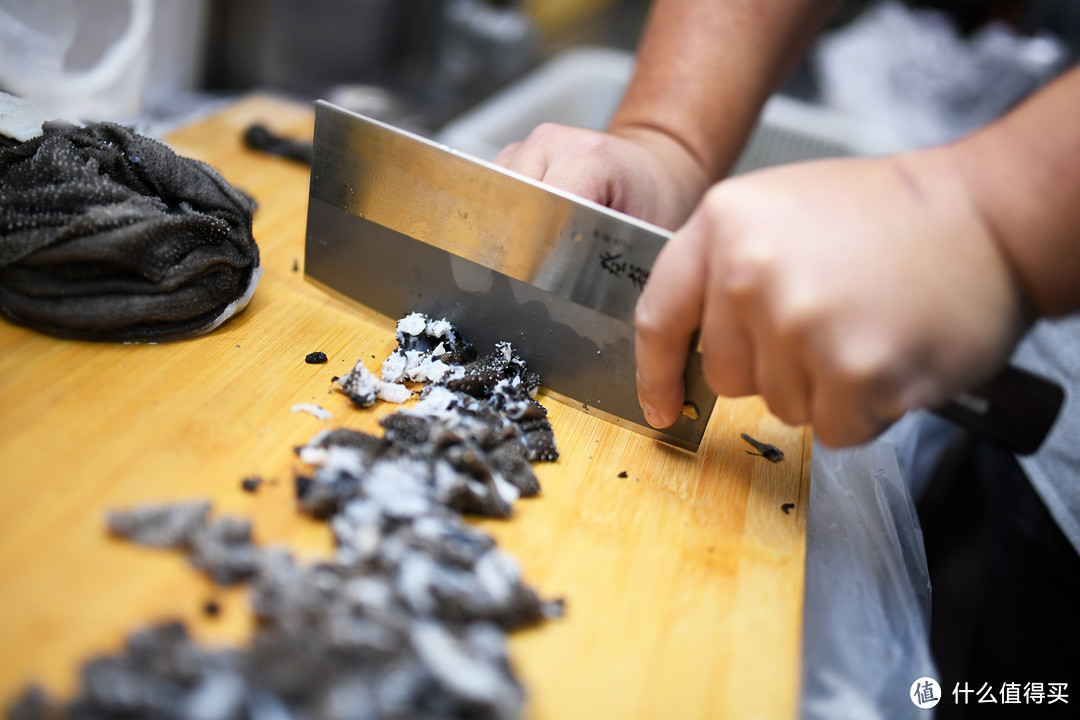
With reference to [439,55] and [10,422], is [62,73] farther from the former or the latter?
[439,55]

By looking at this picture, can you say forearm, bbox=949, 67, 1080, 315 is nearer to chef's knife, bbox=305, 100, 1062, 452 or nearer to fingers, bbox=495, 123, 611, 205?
chef's knife, bbox=305, 100, 1062, 452

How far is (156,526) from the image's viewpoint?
725 mm

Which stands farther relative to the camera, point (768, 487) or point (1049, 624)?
point (1049, 624)

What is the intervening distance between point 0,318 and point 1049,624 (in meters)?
1.70

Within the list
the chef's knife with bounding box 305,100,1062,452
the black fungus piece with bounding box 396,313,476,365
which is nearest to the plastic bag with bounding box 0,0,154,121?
the chef's knife with bounding box 305,100,1062,452

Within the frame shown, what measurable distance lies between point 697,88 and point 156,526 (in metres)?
1.09

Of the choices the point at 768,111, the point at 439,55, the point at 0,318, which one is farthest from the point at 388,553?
the point at 439,55

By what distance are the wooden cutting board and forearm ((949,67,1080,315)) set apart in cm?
42

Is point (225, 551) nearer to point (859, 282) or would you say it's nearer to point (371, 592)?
point (371, 592)

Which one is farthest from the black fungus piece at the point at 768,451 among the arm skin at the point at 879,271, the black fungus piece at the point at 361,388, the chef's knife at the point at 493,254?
the black fungus piece at the point at 361,388

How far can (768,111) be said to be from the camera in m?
2.10

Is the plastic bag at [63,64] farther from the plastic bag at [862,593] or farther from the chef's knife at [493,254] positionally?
the plastic bag at [862,593]

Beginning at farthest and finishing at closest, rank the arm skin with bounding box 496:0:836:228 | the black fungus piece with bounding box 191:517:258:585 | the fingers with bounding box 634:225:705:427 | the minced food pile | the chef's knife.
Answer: the arm skin with bounding box 496:0:836:228 → the chef's knife → the fingers with bounding box 634:225:705:427 → the black fungus piece with bounding box 191:517:258:585 → the minced food pile

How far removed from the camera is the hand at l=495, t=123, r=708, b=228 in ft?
3.45
